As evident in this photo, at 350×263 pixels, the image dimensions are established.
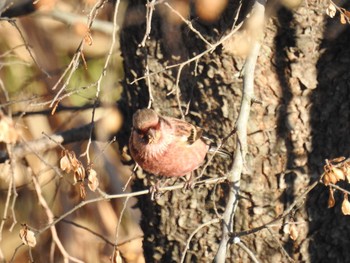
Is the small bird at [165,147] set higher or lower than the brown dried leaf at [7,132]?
higher

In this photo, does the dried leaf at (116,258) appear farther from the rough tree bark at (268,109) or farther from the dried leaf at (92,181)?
the rough tree bark at (268,109)

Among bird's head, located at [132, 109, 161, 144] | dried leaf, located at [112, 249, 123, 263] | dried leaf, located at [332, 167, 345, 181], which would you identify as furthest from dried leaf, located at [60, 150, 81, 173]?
dried leaf, located at [332, 167, 345, 181]

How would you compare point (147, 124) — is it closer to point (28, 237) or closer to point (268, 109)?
point (268, 109)

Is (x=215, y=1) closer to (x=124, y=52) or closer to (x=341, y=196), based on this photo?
(x=124, y=52)

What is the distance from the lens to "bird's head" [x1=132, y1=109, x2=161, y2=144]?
13.2 ft

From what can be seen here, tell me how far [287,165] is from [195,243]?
68 cm

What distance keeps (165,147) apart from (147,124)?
293 mm

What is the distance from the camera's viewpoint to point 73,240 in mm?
6527

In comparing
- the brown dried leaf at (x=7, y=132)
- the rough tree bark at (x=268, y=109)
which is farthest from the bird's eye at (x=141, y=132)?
the brown dried leaf at (x=7, y=132)

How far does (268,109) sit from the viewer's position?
4000 millimetres

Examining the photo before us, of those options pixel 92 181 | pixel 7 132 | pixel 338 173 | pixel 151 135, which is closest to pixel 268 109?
pixel 151 135

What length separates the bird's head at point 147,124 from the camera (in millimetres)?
4020

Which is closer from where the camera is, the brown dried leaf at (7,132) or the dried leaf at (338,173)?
the dried leaf at (338,173)

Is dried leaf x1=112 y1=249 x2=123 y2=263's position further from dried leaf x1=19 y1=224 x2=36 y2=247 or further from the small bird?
the small bird
